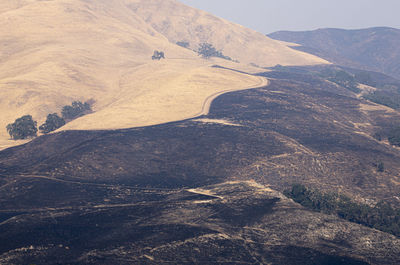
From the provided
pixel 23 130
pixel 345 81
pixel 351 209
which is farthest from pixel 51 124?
pixel 345 81

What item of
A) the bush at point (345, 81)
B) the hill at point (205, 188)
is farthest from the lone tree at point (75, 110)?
the bush at point (345, 81)

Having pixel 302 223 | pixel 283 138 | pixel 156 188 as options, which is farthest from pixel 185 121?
pixel 302 223

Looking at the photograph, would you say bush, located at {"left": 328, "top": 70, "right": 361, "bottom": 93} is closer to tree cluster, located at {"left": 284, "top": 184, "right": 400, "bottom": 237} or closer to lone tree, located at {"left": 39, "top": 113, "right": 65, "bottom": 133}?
tree cluster, located at {"left": 284, "top": 184, "right": 400, "bottom": 237}

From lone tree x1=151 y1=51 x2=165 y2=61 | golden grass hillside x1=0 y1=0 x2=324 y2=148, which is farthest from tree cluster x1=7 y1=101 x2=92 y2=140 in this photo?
lone tree x1=151 y1=51 x2=165 y2=61

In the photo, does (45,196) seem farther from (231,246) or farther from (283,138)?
(283,138)

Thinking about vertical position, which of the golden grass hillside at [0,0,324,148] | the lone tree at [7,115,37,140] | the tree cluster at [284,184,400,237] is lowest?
the tree cluster at [284,184,400,237]

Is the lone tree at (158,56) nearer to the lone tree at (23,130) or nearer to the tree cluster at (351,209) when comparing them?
the lone tree at (23,130)
